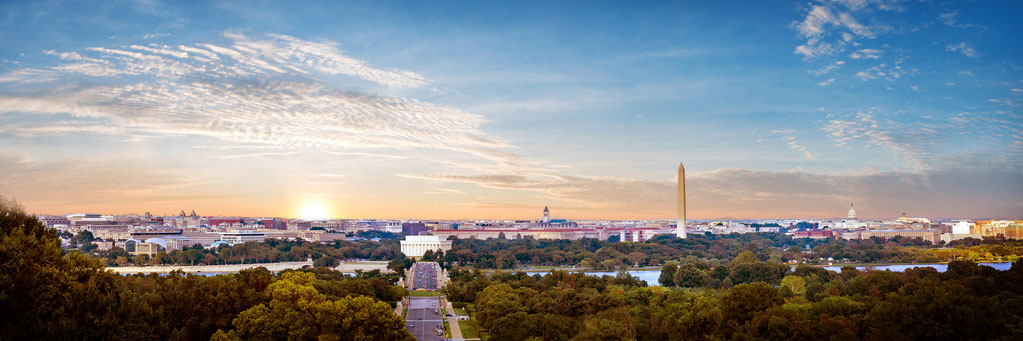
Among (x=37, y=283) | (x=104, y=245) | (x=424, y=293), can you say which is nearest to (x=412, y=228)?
(x=104, y=245)

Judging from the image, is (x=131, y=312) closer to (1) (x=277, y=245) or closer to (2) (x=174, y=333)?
(2) (x=174, y=333)

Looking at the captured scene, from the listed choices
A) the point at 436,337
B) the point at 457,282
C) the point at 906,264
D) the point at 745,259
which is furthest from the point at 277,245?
the point at 906,264

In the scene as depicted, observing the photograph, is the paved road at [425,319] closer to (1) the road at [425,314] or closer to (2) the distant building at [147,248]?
(1) the road at [425,314]

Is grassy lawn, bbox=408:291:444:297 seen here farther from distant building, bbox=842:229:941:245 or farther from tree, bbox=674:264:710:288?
distant building, bbox=842:229:941:245

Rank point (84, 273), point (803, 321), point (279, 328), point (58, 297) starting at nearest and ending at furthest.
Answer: point (58, 297) → point (84, 273) → point (279, 328) → point (803, 321)

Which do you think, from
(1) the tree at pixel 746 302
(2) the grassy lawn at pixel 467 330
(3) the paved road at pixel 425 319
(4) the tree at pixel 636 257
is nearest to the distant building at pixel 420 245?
(4) the tree at pixel 636 257

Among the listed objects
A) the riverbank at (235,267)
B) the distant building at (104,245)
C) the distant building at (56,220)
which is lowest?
the riverbank at (235,267)

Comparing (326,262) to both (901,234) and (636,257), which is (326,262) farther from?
(901,234)
